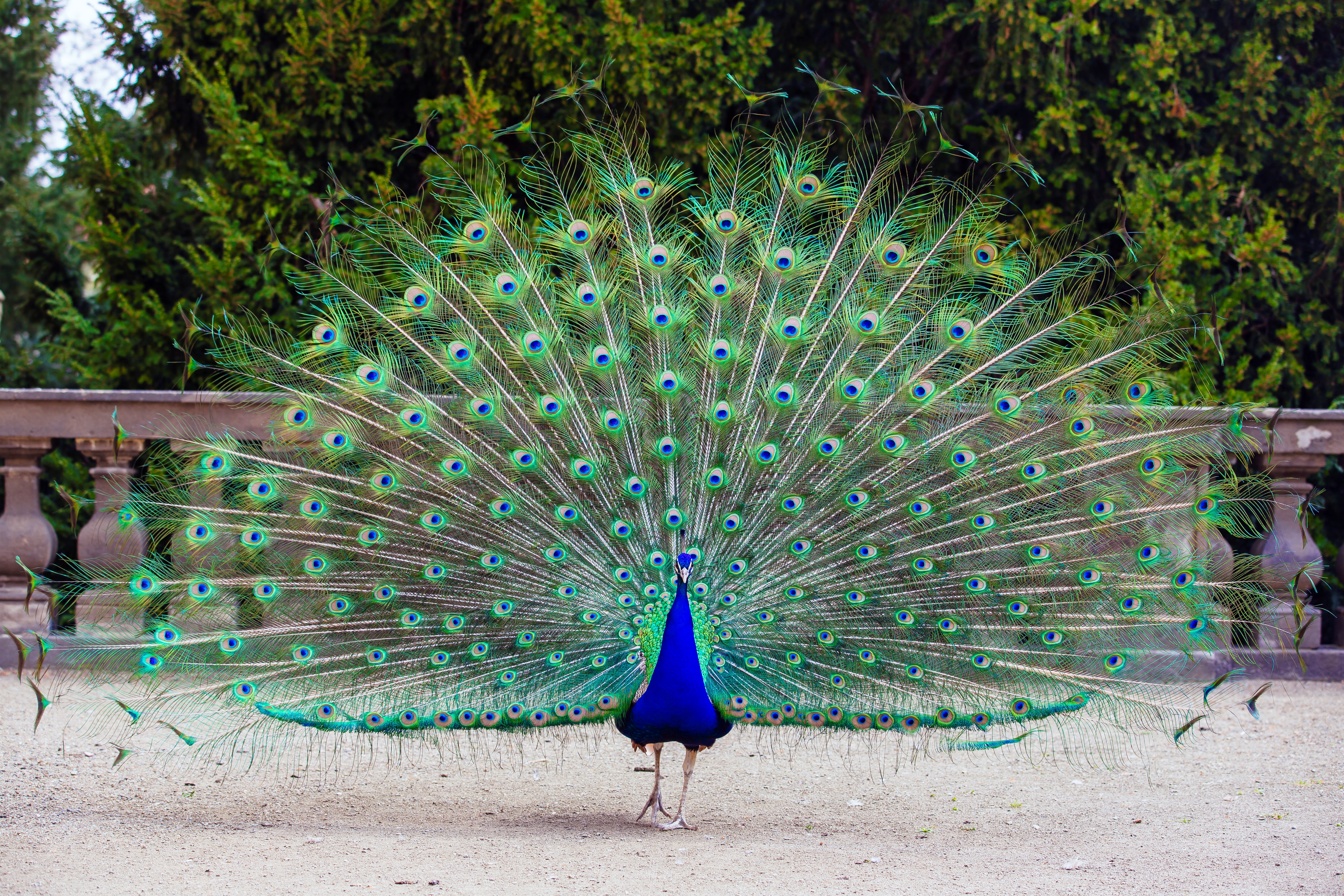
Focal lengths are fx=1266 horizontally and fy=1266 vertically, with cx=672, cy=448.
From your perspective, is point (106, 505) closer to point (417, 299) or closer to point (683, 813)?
point (417, 299)

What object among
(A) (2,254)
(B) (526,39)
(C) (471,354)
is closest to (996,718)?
(C) (471,354)

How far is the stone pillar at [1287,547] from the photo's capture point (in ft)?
22.4

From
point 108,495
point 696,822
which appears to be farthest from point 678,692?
point 108,495

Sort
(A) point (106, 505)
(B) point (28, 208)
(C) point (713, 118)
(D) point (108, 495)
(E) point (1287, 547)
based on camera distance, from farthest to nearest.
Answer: (B) point (28, 208), (C) point (713, 118), (E) point (1287, 547), (D) point (108, 495), (A) point (106, 505)

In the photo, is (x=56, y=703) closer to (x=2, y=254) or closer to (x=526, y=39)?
(x=526, y=39)

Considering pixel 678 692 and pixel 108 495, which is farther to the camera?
pixel 108 495

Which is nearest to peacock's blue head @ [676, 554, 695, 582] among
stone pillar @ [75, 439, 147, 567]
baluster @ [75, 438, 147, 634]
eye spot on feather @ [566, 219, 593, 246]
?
eye spot on feather @ [566, 219, 593, 246]

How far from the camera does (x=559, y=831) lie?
4539 millimetres

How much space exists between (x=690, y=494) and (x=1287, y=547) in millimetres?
4113

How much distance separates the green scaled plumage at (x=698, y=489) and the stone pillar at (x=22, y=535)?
2270mm

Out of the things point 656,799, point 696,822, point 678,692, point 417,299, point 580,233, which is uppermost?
point 580,233

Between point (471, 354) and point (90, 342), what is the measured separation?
6.01 metres

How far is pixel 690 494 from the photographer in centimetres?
451

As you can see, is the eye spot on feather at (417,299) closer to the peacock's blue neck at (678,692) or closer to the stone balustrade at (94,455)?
the peacock's blue neck at (678,692)
